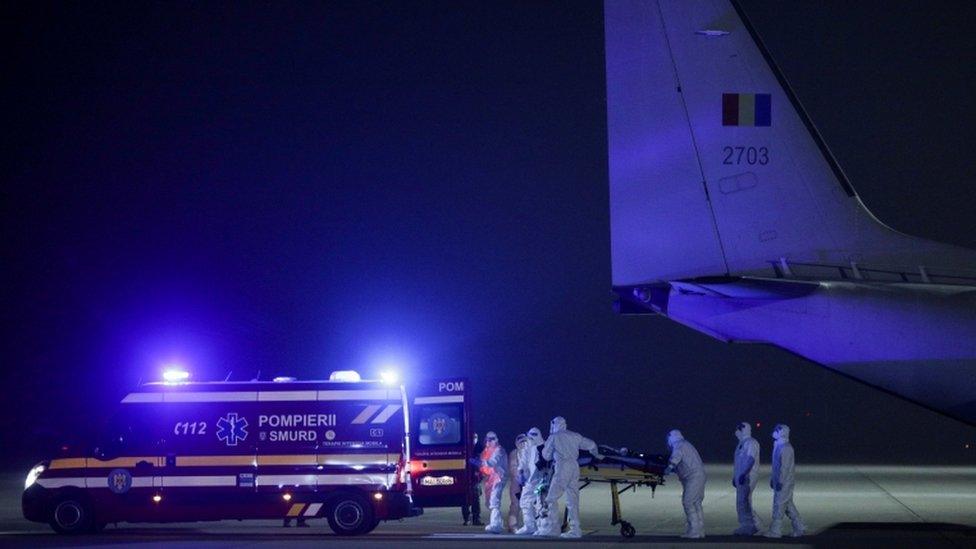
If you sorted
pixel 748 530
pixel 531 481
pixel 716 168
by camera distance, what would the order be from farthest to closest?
pixel 531 481, pixel 748 530, pixel 716 168

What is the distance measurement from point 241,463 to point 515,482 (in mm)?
4534

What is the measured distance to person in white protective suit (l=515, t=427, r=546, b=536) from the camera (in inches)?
763

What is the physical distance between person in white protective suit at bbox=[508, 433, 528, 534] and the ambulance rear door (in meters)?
0.90

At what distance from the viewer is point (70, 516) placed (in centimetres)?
1906

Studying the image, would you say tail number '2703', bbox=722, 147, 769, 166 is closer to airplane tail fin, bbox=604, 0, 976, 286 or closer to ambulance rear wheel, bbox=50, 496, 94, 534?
airplane tail fin, bbox=604, 0, 976, 286

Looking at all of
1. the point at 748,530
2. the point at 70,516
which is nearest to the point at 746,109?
the point at 748,530

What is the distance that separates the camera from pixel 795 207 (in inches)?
639

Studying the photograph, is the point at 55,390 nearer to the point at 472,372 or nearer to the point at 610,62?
the point at 472,372

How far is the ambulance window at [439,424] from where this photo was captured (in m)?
21.1

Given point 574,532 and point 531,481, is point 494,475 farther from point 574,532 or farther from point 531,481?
point 574,532

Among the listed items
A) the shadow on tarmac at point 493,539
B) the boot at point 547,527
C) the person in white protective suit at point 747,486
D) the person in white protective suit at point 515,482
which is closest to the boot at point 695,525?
the shadow on tarmac at point 493,539

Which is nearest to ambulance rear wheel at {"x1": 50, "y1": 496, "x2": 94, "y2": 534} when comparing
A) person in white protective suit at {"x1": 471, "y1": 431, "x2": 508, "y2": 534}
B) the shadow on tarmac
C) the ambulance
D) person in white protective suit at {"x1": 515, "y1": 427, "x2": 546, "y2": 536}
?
the ambulance

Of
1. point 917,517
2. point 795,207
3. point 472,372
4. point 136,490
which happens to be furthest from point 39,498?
point 472,372

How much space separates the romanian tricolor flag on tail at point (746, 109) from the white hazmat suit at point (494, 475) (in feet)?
24.1
